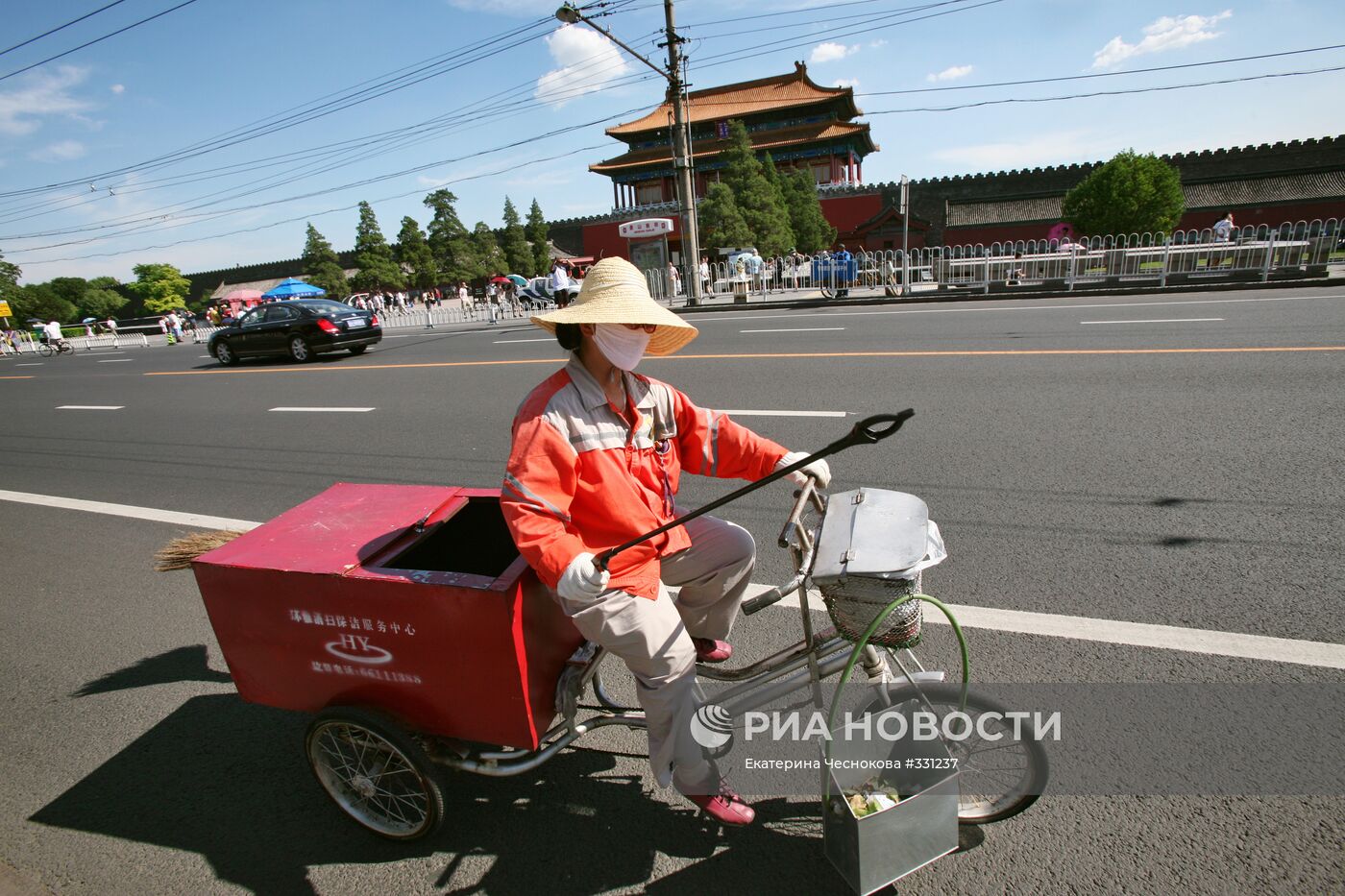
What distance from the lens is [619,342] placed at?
2086 millimetres

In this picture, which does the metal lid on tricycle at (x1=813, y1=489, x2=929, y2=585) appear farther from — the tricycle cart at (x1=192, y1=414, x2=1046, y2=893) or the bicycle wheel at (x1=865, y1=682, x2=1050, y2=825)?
the bicycle wheel at (x1=865, y1=682, x2=1050, y2=825)

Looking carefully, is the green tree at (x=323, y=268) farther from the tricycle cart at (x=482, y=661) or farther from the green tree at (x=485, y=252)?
the tricycle cart at (x=482, y=661)

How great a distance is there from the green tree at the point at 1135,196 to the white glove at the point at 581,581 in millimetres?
31725

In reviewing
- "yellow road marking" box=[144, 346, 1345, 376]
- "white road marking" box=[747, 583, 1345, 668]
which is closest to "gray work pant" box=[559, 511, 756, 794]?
"white road marking" box=[747, 583, 1345, 668]

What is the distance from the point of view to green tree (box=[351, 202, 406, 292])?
46.6 metres

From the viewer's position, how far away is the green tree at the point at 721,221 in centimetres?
2938

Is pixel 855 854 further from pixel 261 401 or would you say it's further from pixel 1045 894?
pixel 261 401

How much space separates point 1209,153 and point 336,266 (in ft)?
177

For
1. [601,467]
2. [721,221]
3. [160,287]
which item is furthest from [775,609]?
[160,287]

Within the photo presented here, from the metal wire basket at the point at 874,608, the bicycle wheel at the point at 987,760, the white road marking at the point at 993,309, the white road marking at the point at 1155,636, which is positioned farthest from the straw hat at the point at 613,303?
the white road marking at the point at 993,309

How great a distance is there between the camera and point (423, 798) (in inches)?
85.0

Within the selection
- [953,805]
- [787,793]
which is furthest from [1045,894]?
[787,793]

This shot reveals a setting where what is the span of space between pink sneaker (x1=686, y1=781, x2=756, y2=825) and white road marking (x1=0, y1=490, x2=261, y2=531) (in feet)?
13.0

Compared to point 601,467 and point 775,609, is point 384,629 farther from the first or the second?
point 775,609
